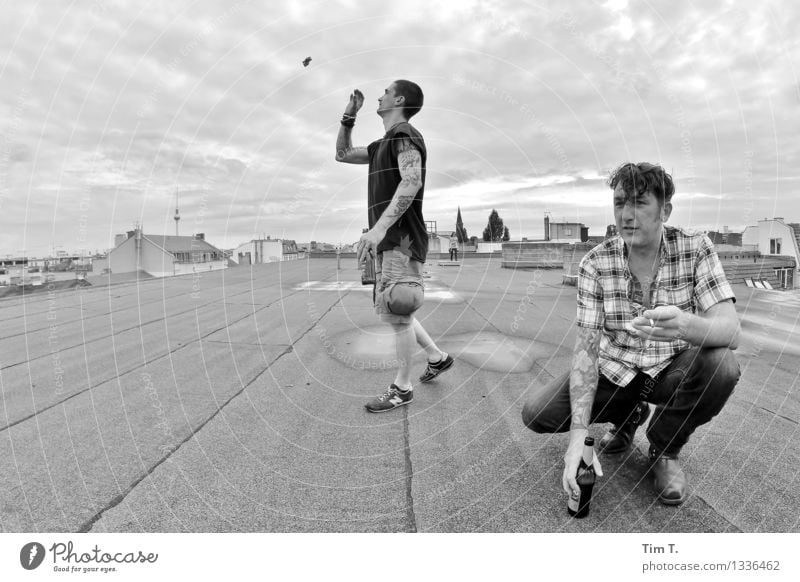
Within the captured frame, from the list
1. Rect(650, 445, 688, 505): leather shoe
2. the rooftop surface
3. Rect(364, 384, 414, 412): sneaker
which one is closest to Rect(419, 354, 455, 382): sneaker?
the rooftop surface

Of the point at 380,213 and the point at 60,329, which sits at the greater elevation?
the point at 380,213

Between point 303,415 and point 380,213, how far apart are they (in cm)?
124

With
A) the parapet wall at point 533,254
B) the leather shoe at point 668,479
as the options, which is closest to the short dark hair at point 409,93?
the leather shoe at point 668,479

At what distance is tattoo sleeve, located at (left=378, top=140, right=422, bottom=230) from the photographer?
2.52 m

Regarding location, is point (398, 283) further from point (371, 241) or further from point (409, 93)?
point (409, 93)

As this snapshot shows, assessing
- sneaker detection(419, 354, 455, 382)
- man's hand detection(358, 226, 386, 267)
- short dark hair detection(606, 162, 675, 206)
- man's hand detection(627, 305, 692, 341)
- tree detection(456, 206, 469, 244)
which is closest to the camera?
man's hand detection(627, 305, 692, 341)

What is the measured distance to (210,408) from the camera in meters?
2.69

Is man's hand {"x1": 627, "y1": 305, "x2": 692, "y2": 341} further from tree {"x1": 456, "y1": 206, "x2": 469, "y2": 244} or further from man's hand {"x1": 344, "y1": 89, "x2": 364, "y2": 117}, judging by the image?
tree {"x1": 456, "y1": 206, "x2": 469, "y2": 244}

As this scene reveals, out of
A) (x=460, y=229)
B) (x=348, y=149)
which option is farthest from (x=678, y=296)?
(x=460, y=229)

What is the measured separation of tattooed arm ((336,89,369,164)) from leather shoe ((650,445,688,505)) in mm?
2333

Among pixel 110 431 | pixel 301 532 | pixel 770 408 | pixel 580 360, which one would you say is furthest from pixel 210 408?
pixel 770 408

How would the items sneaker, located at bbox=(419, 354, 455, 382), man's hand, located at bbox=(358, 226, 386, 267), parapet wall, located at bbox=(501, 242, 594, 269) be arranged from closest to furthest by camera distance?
1. man's hand, located at bbox=(358, 226, 386, 267)
2. sneaker, located at bbox=(419, 354, 455, 382)
3. parapet wall, located at bbox=(501, 242, 594, 269)

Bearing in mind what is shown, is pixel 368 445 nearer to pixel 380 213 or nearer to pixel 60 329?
pixel 380 213

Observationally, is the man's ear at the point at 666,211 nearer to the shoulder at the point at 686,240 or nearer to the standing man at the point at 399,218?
the shoulder at the point at 686,240
